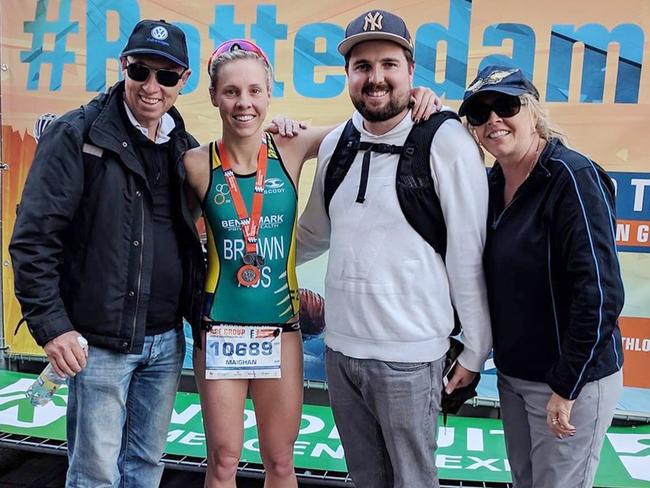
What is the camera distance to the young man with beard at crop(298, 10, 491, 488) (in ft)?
5.55

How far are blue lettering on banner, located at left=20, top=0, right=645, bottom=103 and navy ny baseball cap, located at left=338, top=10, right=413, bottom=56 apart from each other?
1.30m

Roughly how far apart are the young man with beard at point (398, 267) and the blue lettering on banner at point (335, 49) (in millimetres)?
1269

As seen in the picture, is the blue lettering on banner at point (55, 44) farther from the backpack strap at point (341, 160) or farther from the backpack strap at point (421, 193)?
the backpack strap at point (421, 193)

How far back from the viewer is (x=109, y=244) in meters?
1.72

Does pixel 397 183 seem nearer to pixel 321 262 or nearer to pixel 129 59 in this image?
pixel 129 59

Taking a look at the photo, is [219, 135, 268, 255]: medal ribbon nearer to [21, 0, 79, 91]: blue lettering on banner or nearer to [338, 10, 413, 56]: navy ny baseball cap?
[338, 10, 413, 56]: navy ny baseball cap

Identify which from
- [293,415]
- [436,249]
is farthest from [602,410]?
[293,415]

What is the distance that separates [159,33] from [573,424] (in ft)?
5.32

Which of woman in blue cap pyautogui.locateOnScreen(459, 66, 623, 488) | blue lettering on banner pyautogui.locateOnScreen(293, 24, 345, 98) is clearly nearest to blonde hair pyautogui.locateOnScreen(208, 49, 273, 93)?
woman in blue cap pyautogui.locateOnScreen(459, 66, 623, 488)

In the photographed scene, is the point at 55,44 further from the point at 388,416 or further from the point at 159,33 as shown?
the point at 388,416

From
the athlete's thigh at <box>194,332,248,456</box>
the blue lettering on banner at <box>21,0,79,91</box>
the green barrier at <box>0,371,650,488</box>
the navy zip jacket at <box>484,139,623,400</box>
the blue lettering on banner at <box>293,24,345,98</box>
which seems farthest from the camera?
the blue lettering on banner at <box>21,0,79,91</box>

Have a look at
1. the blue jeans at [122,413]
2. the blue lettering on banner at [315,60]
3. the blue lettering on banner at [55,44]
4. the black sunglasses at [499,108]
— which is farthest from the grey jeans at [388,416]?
the blue lettering on banner at [55,44]

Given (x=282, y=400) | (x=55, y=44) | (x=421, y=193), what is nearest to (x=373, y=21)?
(x=421, y=193)

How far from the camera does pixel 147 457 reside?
1975 mm
